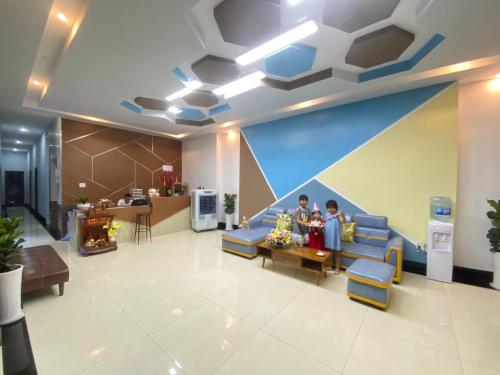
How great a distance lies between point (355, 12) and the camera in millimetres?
2045

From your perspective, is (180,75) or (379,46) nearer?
(379,46)

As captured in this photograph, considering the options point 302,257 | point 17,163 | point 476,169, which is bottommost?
point 302,257

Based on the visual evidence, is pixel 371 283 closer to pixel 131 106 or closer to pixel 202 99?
pixel 202 99

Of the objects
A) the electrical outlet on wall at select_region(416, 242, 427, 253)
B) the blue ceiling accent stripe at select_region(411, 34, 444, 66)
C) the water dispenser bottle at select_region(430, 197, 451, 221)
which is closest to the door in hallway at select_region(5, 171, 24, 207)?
the blue ceiling accent stripe at select_region(411, 34, 444, 66)

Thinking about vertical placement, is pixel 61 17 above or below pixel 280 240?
above

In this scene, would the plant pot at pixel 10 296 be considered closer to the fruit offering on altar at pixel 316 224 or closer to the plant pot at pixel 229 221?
the fruit offering on altar at pixel 316 224

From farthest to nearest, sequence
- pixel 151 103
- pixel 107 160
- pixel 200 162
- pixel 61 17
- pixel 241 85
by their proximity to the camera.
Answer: pixel 200 162 → pixel 107 160 → pixel 151 103 → pixel 241 85 → pixel 61 17

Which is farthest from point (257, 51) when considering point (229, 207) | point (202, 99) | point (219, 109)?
point (229, 207)

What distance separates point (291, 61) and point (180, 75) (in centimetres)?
173

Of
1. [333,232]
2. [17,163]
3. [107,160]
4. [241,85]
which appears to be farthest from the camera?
[17,163]

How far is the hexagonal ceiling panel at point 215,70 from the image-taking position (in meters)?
2.84

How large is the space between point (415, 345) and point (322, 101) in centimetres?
394

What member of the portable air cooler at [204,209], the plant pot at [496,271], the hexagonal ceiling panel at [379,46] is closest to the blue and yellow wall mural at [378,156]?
the plant pot at [496,271]

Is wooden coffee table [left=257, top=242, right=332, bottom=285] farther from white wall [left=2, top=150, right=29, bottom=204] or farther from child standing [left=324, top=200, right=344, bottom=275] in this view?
white wall [left=2, top=150, right=29, bottom=204]
